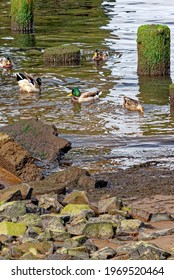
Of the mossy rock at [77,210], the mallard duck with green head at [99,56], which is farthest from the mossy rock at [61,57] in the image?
the mossy rock at [77,210]

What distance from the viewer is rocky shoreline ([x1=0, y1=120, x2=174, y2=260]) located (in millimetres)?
8828

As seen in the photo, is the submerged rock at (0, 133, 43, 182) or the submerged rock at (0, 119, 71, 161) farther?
the submerged rock at (0, 119, 71, 161)

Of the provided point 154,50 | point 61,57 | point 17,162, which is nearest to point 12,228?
point 17,162

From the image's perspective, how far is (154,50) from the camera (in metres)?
22.3

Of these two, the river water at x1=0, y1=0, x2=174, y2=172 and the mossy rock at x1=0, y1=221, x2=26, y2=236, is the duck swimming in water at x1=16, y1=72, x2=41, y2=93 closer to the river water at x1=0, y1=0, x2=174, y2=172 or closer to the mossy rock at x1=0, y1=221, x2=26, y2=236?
the river water at x1=0, y1=0, x2=174, y2=172

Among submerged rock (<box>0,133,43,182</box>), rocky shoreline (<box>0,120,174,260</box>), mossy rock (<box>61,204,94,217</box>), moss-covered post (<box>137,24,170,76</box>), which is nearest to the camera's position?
rocky shoreline (<box>0,120,174,260</box>)

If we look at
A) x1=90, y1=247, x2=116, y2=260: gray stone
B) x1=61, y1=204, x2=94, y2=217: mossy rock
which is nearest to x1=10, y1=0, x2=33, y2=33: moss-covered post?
x1=61, y1=204, x2=94, y2=217: mossy rock

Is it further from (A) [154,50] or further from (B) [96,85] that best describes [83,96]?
(A) [154,50]

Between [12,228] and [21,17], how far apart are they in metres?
21.2

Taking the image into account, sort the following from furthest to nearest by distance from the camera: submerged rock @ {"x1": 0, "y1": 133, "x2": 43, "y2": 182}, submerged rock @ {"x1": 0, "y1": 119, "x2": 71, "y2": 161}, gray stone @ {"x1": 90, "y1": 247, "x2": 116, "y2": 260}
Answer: submerged rock @ {"x1": 0, "y1": 119, "x2": 71, "y2": 161}, submerged rock @ {"x1": 0, "y1": 133, "x2": 43, "y2": 182}, gray stone @ {"x1": 90, "y1": 247, "x2": 116, "y2": 260}

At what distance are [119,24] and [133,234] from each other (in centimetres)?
2206

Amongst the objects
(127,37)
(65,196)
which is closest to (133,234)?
(65,196)

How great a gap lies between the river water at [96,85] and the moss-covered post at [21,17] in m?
0.37

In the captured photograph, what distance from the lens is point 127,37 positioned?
92.9 feet
